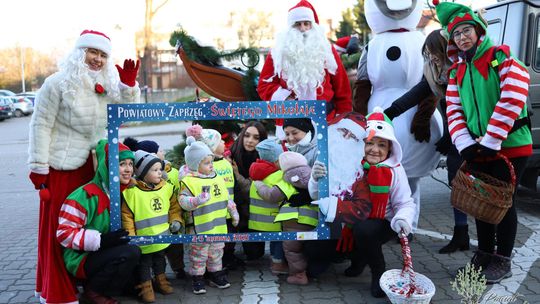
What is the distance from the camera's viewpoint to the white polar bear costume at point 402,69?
4.59 meters

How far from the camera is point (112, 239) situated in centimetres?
350

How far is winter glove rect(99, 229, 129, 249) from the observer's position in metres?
3.50

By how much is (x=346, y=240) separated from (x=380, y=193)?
444 mm

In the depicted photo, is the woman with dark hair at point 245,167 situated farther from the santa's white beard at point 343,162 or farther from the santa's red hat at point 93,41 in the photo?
the santa's red hat at point 93,41

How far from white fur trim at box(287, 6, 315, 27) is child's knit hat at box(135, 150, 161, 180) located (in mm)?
1721

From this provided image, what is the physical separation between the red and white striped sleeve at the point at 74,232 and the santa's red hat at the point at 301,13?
7.60 ft

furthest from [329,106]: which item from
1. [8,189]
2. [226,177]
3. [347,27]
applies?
[347,27]

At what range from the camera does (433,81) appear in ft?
14.1

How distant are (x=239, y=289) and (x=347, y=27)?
103ft

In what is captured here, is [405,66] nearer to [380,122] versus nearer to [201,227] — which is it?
[380,122]

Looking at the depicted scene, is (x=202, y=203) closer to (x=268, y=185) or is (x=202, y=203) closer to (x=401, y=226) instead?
(x=268, y=185)

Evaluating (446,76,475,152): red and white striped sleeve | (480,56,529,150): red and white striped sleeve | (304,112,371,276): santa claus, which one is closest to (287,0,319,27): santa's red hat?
(304,112,371,276): santa claus

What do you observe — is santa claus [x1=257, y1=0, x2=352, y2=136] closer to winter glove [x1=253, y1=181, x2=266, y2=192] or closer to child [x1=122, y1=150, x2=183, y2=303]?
winter glove [x1=253, y1=181, x2=266, y2=192]

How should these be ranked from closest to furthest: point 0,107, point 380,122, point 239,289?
point 380,122 → point 239,289 → point 0,107
